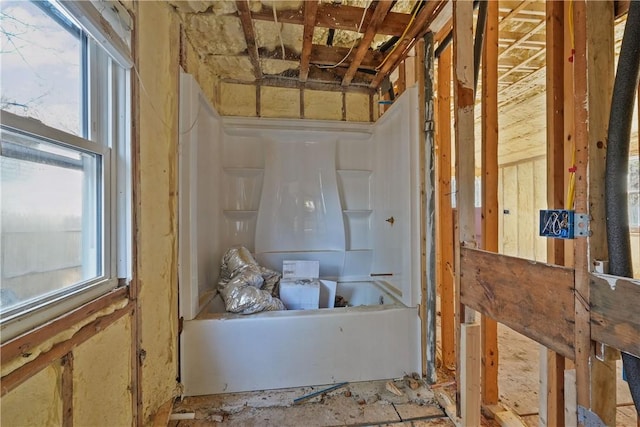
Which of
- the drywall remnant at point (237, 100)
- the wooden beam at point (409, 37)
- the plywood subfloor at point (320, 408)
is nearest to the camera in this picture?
the plywood subfloor at point (320, 408)

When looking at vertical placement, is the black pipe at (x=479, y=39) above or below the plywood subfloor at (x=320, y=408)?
above

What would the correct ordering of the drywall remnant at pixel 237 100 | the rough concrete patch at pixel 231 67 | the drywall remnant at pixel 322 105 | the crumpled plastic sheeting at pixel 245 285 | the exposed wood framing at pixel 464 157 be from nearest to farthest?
the exposed wood framing at pixel 464 157 < the crumpled plastic sheeting at pixel 245 285 < the rough concrete patch at pixel 231 67 < the drywall remnant at pixel 237 100 < the drywall remnant at pixel 322 105

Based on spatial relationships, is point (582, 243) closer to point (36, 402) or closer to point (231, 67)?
point (36, 402)

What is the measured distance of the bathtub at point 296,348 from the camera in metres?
1.84

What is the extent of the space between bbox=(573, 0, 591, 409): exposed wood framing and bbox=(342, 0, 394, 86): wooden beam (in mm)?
1137

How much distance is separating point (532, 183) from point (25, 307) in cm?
711

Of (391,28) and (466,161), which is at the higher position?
(391,28)

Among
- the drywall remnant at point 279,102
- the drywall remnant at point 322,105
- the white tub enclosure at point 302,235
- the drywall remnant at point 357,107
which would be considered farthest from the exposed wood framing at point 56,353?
the drywall remnant at point 357,107

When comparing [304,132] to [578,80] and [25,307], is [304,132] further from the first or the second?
[25,307]

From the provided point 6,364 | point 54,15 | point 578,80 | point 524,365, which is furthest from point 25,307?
point 524,365

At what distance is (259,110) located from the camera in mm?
2832

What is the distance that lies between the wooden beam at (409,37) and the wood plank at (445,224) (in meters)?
0.33

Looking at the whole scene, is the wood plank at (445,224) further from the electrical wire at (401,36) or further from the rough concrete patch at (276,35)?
the rough concrete patch at (276,35)

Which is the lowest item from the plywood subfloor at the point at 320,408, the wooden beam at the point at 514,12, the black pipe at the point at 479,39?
the plywood subfloor at the point at 320,408
